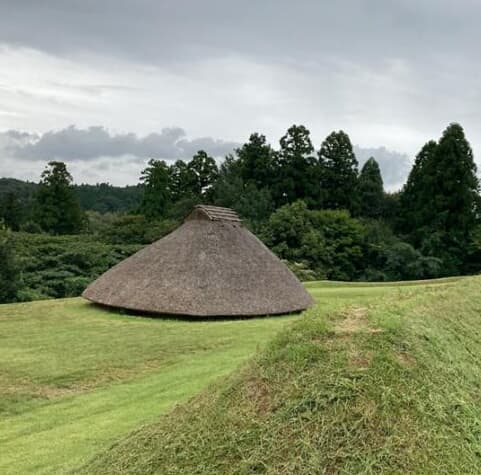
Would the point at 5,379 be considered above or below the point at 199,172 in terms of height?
below

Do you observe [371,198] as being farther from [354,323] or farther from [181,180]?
[354,323]

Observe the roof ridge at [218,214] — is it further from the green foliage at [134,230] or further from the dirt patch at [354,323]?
the dirt patch at [354,323]

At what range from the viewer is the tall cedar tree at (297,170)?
3722cm

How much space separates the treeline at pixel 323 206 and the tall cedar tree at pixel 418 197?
7 centimetres

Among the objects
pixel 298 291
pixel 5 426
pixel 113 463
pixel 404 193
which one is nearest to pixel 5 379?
pixel 5 426

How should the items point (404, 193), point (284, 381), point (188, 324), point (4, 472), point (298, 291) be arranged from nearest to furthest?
point (284, 381)
point (4, 472)
point (188, 324)
point (298, 291)
point (404, 193)

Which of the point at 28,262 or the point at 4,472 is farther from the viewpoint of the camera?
the point at 28,262

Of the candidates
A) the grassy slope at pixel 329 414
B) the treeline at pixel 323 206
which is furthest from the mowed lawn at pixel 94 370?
the treeline at pixel 323 206

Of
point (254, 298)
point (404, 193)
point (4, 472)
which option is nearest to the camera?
point (4, 472)

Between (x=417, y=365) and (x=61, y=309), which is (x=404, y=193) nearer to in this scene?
(x=61, y=309)

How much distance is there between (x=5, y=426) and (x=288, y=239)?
25.5 meters

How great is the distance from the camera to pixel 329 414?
317 centimetres

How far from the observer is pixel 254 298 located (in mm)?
15438

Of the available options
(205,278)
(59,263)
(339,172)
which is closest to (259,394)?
(205,278)
